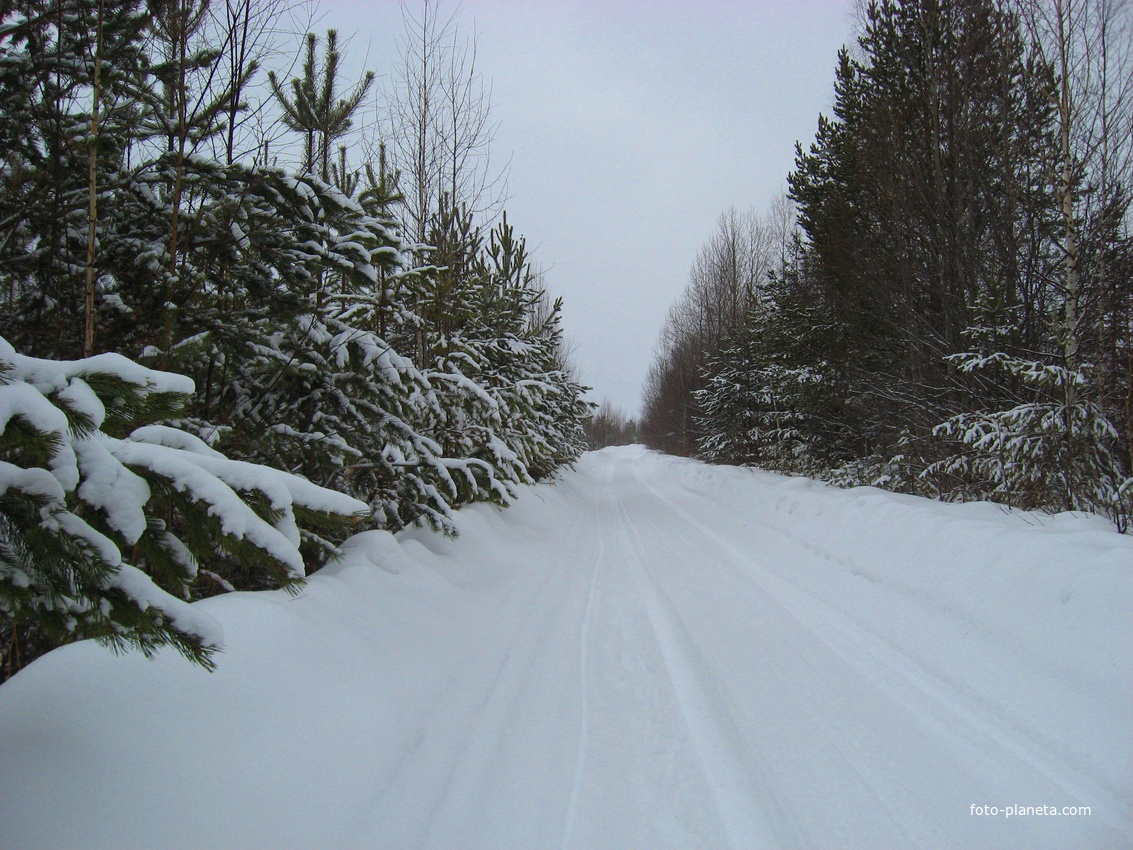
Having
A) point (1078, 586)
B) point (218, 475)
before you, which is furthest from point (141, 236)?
point (1078, 586)

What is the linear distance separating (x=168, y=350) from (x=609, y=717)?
318 centimetres

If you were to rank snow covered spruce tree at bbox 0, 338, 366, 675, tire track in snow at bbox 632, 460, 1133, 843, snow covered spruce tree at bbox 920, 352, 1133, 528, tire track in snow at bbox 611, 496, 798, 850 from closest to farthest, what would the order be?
snow covered spruce tree at bbox 0, 338, 366, 675 → tire track in snow at bbox 611, 496, 798, 850 → tire track in snow at bbox 632, 460, 1133, 843 → snow covered spruce tree at bbox 920, 352, 1133, 528

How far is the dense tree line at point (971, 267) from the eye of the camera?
595 cm

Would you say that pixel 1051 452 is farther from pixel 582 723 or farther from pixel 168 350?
pixel 168 350

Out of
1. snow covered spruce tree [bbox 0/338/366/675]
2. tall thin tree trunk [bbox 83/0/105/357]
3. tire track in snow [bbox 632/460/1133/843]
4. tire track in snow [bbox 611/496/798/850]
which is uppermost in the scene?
tall thin tree trunk [bbox 83/0/105/357]

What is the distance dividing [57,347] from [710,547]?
7.24 meters

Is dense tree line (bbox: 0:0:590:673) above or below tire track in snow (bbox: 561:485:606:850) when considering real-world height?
above

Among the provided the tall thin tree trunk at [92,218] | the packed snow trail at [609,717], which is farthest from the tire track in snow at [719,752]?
the tall thin tree trunk at [92,218]

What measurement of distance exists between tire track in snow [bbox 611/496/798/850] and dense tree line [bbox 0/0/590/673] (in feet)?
6.50

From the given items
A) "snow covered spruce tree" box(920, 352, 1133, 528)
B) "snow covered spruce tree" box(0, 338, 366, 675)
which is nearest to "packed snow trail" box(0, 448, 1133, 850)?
"snow covered spruce tree" box(0, 338, 366, 675)

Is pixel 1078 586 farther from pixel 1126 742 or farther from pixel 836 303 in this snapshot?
pixel 836 303

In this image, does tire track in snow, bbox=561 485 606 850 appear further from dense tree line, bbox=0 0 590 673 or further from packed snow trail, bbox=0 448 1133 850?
dense tree line, bbox=0 0 590 673

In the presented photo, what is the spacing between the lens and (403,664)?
3051mm

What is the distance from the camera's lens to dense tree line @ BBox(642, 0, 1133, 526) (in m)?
5.95
